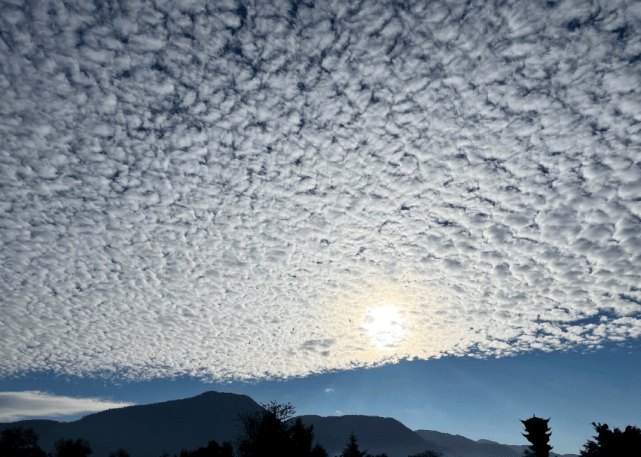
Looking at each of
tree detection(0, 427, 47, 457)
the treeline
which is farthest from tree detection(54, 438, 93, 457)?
the treeline

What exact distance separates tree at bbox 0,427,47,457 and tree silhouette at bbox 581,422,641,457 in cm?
10478

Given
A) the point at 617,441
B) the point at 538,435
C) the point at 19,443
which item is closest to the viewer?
the point at 538,435

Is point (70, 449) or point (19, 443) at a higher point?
point (19, 443)

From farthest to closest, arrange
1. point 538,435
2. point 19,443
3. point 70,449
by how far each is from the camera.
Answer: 1. point 70,449
2. point 19,443
3. point 538,435

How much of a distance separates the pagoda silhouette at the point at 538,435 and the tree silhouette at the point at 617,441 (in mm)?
19170

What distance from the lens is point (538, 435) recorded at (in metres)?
24.8

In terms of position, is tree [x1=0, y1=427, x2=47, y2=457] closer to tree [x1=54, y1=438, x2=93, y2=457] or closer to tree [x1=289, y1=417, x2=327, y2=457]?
tree [x1=54, y1=438, x2=93, y2=457]

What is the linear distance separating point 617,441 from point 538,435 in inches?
860

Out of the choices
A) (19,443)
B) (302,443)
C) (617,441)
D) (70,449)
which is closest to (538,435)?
(617,441)

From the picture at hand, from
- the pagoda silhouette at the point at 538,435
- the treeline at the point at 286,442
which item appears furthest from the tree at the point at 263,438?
the pagoda silhouette at the point at 538,435

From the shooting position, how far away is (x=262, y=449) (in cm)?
5122

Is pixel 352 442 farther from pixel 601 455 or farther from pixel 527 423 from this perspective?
pixel 527 423

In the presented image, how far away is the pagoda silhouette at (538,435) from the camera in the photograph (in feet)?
80.9

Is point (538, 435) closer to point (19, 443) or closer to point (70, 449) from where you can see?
point (70, 449)
